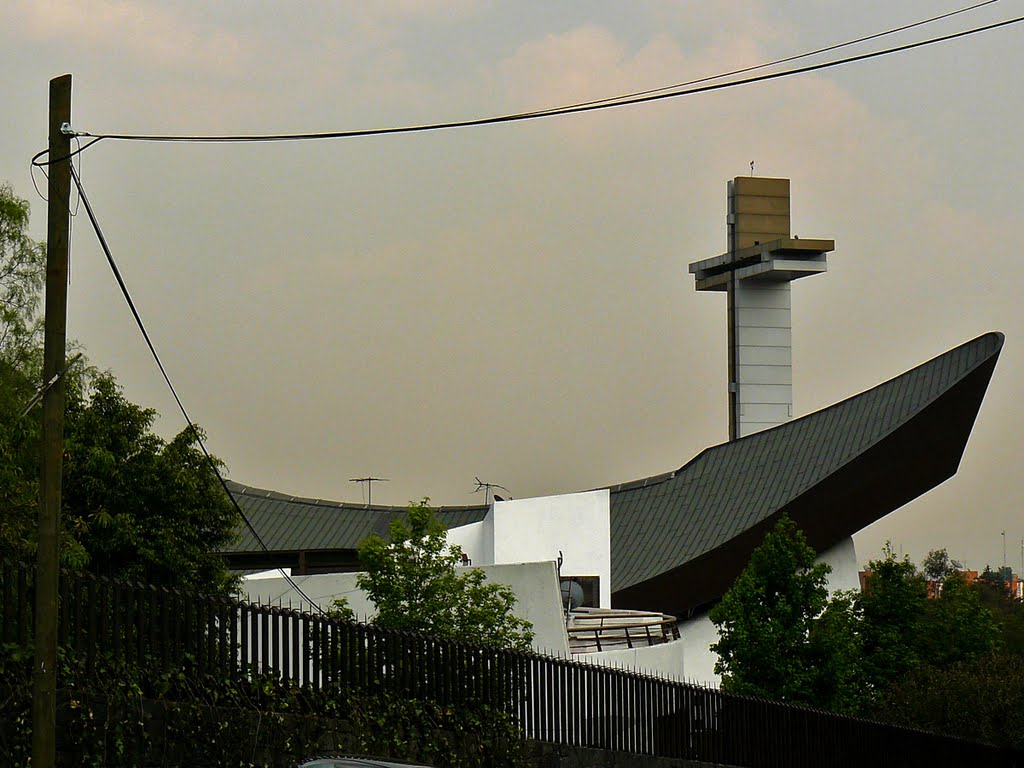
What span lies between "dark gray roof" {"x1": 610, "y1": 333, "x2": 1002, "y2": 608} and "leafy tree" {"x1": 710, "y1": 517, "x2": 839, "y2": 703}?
14793 mm

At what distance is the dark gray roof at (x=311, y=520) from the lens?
5059 centimetres

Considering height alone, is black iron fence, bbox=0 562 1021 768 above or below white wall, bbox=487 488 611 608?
below

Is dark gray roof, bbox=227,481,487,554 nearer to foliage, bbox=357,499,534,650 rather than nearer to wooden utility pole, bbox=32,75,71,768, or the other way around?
foliage, bbox=357,499,534,650

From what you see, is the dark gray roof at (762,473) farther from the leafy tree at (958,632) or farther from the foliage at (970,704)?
the foliage at (970,704)

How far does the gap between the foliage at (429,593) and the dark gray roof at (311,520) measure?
Result: 2394 centimetres

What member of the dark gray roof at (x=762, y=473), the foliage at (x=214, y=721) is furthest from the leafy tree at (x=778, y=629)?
the foliage at (x=214, y=721)

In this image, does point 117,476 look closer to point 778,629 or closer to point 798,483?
point 778,629

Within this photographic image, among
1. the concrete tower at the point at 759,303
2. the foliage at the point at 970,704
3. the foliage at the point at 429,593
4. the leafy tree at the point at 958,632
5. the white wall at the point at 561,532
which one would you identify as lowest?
the foliage at the point at 970,704

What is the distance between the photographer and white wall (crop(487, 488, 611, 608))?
44469 millimetres

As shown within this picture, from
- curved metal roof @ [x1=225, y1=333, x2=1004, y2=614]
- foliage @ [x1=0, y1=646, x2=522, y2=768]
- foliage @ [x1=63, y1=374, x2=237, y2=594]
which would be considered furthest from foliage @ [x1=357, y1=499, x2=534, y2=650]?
curved metal roof @ [x1=225, y1=333, x2=1004, y2=614]

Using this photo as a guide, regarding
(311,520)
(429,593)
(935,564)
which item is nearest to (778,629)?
(429,593)

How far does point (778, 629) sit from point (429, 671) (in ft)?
52.3

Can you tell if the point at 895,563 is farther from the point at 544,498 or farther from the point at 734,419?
the point at 734,419

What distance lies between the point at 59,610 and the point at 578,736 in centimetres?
792
